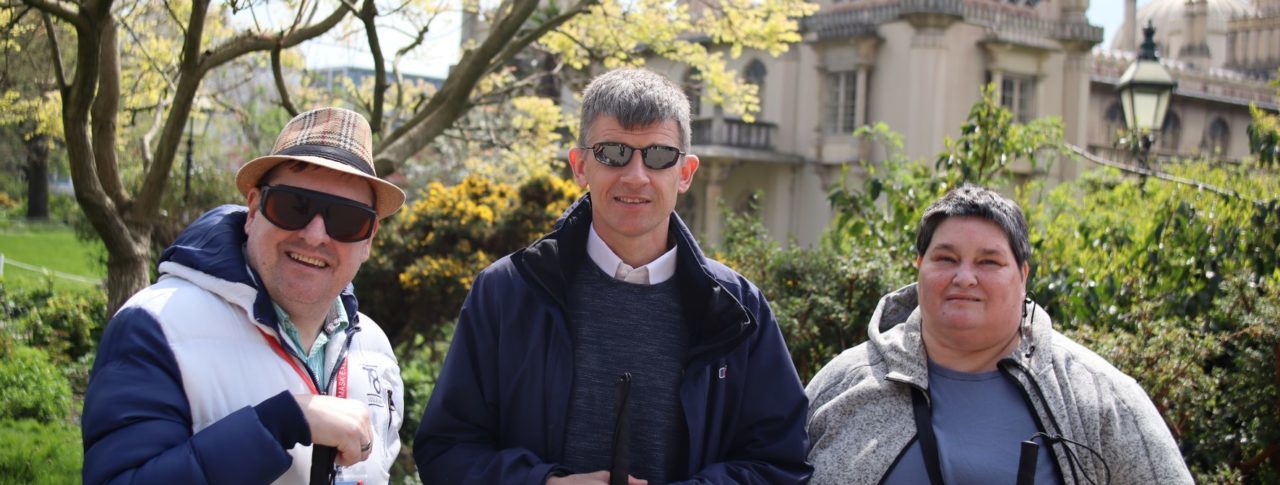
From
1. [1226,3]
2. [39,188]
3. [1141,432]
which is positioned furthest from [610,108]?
[1226,3]

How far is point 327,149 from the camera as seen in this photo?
108 inches

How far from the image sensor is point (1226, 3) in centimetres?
5128

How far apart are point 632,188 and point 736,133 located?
25.2 m

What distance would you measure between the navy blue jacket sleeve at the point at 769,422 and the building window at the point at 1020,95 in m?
25.4

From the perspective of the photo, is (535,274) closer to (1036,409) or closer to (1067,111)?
(1036,409)

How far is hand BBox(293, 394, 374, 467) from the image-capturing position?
7.97 feet

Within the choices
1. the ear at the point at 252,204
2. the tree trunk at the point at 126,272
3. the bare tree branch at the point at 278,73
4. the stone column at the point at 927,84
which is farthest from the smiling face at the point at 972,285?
the stone column at the point at 927,84

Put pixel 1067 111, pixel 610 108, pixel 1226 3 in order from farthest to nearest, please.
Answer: pixel 1226 3, pixel 1067 111, pixel 610 108

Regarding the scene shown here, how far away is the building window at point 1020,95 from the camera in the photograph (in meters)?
27.0

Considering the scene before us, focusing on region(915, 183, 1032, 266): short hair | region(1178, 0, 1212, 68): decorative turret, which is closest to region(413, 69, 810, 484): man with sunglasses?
region(915, 183, 1032, 266): short hair

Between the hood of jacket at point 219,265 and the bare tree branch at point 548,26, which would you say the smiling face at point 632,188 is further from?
the bare tree branch at point 548,26

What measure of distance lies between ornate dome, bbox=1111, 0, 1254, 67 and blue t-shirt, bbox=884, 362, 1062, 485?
148ft

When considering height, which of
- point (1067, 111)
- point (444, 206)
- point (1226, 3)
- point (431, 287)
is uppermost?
point (1226, 3)

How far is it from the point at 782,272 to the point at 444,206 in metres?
5.06
